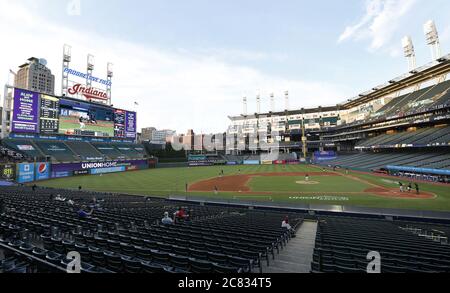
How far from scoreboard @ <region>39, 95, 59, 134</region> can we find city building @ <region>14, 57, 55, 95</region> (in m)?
130

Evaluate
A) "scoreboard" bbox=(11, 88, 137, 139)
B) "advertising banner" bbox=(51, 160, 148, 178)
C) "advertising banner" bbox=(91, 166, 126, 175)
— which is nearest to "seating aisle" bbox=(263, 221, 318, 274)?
"advertising banner" bbox=(51, 160, 148, 178)

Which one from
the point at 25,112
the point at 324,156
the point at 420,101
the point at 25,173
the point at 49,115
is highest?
the point at 420,101

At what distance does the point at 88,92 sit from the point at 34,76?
465 feet

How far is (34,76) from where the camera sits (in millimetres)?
160250

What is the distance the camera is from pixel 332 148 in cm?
10169

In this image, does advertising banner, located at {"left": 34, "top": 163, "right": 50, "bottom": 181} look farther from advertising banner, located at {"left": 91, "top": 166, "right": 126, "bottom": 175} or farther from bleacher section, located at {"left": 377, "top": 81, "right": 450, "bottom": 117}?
bleacher section, located at {"left": 377, "top": 81, "right": 450, "bottom": 117}

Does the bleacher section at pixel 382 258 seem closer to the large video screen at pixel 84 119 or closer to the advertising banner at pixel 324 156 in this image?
the large video screen at pixel 84 119

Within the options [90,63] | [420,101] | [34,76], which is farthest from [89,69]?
[34,76]

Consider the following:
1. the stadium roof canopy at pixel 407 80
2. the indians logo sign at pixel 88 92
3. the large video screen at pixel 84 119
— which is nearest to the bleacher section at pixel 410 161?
the stadium roof canopy at pixel 407 80

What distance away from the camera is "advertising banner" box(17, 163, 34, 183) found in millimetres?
41281

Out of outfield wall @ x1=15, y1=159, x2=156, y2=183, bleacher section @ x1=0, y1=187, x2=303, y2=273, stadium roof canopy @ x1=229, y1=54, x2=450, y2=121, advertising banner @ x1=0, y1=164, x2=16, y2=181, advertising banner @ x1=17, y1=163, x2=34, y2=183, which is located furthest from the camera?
stadium roof canopy @ x1=229, y1=54, x2=450, y2=121

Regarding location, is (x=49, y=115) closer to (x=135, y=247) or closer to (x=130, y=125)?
(x=130, y=125)

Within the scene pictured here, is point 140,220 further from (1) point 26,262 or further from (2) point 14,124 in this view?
(2) point 14,124
